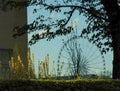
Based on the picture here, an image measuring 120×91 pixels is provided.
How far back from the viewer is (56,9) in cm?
1688

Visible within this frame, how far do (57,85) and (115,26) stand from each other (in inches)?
216

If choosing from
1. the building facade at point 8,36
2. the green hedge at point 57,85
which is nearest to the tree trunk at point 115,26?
the green hedge at point 57,85

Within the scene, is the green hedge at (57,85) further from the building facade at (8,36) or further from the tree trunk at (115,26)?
the building facade at (8,36)

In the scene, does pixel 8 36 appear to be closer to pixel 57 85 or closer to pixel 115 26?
pixel 115 26

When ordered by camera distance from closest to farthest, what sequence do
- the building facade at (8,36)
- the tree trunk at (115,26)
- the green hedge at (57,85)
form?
the green hedge at (57,85)
the tree trunk at (115,26)
the building facade at (8,36)

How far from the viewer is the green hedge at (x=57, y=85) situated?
11.7 metres

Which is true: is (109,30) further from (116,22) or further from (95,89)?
(95,89)

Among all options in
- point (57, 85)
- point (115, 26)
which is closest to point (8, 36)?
point (115, 26)

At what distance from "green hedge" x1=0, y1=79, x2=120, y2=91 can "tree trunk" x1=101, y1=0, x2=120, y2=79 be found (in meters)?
3.44

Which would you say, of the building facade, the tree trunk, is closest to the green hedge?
the tree trunk

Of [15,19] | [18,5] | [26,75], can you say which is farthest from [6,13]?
[26,75]

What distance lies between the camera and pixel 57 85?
12.2m

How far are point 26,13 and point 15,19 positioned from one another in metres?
0.85

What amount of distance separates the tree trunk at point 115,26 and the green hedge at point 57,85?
11.3 ft
